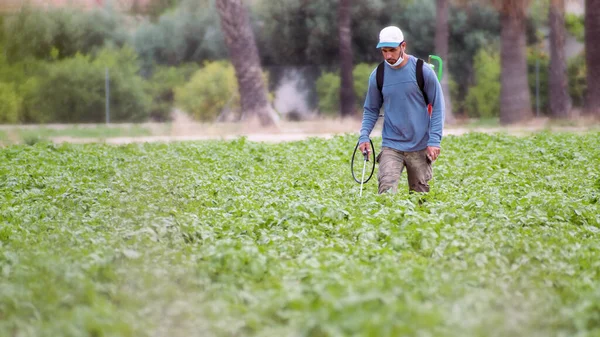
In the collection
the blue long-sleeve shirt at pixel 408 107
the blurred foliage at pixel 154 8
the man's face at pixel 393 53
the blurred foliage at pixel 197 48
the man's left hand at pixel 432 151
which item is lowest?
the man's left hand at pixel 432 151

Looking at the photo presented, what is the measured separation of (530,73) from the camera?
43281 millimetres

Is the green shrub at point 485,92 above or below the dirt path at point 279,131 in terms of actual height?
above

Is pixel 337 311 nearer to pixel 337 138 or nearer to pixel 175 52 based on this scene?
pixel 337 138

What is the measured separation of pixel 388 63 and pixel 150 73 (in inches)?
1517

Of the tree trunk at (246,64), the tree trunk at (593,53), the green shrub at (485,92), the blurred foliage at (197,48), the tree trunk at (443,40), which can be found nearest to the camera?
the tree trunk at (246,64)

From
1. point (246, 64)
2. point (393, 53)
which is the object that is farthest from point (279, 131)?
point (393, 53)

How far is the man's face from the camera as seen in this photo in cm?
1006

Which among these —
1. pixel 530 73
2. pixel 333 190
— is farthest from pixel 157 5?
pixel 333 190

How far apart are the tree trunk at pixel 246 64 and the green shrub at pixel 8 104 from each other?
11127 mm

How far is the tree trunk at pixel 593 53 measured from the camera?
3138 centimetres

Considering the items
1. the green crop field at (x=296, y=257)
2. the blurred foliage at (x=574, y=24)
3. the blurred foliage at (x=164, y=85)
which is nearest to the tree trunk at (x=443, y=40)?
the blurred foliage at (x=574, y=24)

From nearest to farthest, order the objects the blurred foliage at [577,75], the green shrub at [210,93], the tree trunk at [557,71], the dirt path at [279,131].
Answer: the dirt path at [279,131]
the tree trunk at [557,71]
the green shrub at [210,93]
the blurred foliage at [577,75]

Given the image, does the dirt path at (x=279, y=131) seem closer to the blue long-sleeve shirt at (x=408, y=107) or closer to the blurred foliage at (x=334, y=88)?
the blurred foliage at (x=334, y=88)

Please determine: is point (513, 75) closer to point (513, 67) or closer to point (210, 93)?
point (513, 67)
